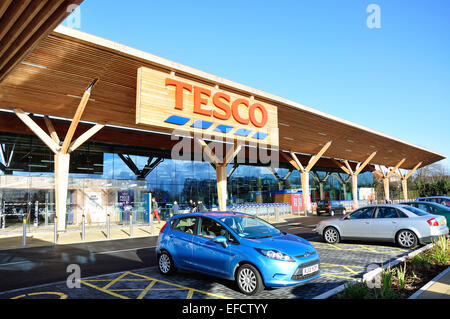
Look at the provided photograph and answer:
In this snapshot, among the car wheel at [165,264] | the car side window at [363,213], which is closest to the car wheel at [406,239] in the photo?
the car side window at [363,213]

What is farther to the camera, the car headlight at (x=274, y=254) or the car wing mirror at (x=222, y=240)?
the car wing mirror at (x=222, y=240)

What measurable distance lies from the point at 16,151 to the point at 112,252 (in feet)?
46.9

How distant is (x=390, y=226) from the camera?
1063cm

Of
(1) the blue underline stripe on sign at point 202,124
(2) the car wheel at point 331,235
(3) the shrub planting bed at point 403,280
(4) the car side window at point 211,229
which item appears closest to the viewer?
(3) the shrub planting bed at point 403,280

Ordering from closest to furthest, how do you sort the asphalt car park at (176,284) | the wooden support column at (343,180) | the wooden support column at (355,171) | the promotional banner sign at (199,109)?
the asphalt car park at (176,284) < the promotional banner sign at (199,109) < the wooden support column at (355,171) < the wooden support column at (343,180)

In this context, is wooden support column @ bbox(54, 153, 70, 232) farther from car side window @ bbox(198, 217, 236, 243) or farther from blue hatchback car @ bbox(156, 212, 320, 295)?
car side window @ bbox(198, 217, 236, 243)

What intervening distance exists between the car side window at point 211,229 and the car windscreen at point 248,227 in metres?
0.16

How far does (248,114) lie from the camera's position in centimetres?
1953

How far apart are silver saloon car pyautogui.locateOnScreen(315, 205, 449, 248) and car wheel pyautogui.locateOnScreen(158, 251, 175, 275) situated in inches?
262

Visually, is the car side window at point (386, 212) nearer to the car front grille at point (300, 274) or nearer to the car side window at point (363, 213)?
the car side window at point (363, 213)

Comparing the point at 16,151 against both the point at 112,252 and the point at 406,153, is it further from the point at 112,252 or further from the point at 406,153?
the point at 406,153

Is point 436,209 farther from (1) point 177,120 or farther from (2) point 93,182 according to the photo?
(2) point 93,182

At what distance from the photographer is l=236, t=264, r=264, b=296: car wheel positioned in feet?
19.2

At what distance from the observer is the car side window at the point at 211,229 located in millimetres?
6688
